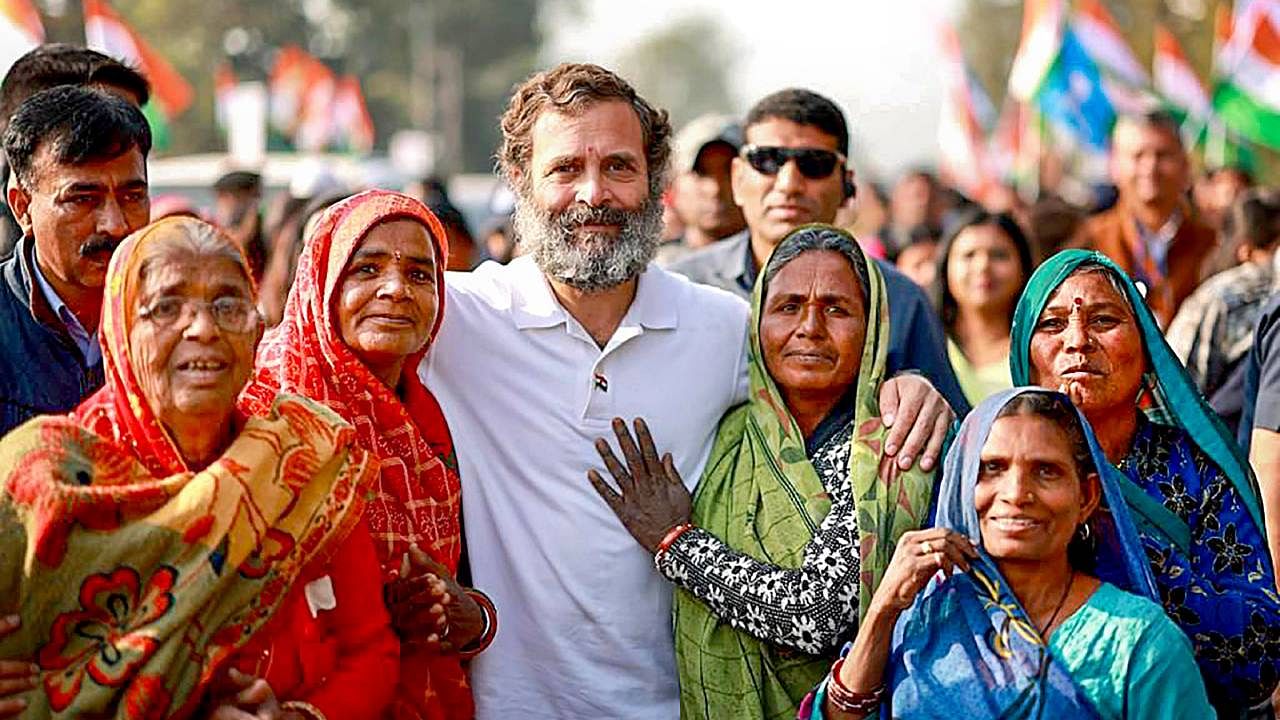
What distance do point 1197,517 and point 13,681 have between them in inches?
98.4

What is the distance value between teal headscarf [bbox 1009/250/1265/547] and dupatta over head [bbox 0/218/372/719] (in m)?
1.83

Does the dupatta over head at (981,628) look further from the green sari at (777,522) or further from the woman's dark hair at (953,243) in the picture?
the woman's dark hair at (953,243)

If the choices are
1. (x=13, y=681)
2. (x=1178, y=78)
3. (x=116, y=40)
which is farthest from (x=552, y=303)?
(x=1178, y=78)

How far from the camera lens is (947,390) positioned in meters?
4.60

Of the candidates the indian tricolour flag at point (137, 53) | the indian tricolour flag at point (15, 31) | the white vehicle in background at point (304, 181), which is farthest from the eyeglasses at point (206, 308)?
the white vehicle in background at point (304, 181)

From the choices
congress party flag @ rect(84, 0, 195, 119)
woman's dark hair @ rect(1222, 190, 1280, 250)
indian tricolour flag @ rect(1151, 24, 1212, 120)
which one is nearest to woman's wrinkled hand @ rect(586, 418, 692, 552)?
woman's dark hair @ rect(1222, 190, 1280, 250)

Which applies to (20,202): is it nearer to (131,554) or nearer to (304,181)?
(131,554)

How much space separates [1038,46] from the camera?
1324cm

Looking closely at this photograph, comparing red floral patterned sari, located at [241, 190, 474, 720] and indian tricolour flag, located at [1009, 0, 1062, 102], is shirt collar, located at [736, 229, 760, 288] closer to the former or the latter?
red floral patterned sari, located at [241, 190, 474, 720]

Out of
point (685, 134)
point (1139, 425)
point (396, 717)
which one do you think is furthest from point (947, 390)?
point (685, 134)

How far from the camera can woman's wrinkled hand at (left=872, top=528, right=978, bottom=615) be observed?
3396 millimetres

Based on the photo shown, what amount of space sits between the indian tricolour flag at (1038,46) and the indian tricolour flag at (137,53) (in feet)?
21.9

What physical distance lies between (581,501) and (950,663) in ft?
3.27

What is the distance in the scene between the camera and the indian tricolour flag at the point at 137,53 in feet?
35.0
